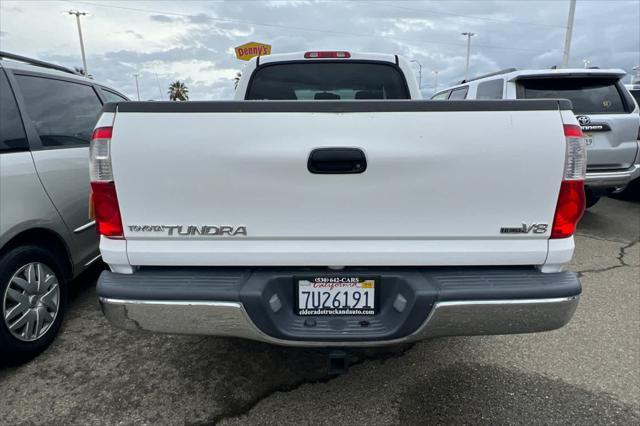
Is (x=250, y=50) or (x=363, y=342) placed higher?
(x=250, y=50)

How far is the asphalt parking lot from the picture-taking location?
2230mm

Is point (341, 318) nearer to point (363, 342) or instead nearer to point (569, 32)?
point (363, 342)

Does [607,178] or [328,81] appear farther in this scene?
[607,178]

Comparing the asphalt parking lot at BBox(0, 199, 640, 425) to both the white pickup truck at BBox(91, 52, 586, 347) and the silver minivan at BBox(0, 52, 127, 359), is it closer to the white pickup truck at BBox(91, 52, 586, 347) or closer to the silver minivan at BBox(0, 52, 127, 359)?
the silver minivan at BBox(0, 52, 127, 359)

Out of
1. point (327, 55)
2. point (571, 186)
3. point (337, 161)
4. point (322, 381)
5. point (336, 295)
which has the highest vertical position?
point (327, 55)

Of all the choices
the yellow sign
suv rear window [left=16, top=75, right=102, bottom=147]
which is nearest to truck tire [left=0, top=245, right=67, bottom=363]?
suv rear window [left=16, top=75, right=102, bottom=147]

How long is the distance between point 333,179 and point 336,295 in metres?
0.54

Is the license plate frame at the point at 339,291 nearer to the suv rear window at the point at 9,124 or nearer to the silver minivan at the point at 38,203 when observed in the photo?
the silver minivan at the point at 38,203

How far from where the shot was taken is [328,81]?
11.9ft

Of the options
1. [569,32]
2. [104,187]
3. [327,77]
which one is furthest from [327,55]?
[569,32]

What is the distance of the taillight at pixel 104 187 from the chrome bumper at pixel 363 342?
1.09ft

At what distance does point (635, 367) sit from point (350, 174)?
2.36 metres

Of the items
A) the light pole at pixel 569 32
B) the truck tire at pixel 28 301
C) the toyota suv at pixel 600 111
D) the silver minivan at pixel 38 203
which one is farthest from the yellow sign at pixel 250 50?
the light pole at pixel 569 32

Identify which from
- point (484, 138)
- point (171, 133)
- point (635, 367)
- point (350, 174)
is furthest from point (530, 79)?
point (171, 133)
